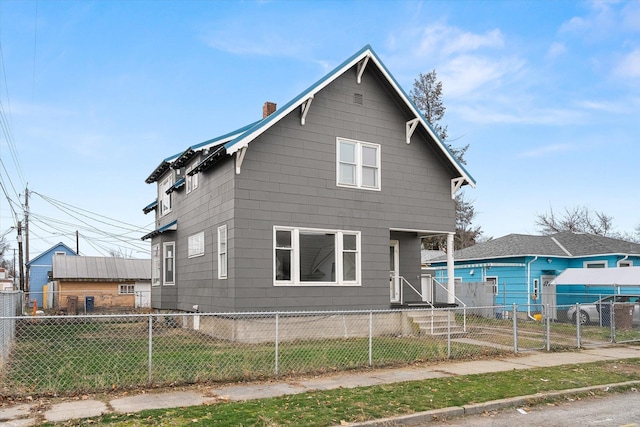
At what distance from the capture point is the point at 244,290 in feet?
54.5

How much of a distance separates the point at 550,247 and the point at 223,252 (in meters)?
20.8

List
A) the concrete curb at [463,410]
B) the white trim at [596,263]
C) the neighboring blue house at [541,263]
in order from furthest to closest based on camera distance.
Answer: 1. the white trim at [596,263]
2. the neighboring blue house at [541,263]
3. the concrete curb at [463,410]

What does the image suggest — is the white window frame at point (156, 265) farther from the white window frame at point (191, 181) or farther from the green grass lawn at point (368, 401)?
the green grass lawn at point (368, 401)

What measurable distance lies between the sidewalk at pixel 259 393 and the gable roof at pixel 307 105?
25.8 ft

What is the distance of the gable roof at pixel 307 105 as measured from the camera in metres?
16.5

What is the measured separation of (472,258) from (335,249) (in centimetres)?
1592

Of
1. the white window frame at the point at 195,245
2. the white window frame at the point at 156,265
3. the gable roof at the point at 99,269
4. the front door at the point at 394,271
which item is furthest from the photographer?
the gable roof at the point at 99,269

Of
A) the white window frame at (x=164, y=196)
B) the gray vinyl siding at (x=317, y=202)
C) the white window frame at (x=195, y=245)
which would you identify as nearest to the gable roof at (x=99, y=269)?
the white window frame at (x=164, y=196)

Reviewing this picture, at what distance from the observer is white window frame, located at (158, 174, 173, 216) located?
25375mm

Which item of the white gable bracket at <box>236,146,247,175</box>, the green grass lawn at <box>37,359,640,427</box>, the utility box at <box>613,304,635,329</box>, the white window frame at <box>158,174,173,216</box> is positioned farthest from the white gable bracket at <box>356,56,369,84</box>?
the utility box at <box>613,304,635,329</box>

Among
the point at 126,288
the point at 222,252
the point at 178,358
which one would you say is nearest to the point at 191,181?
the point at 222,252

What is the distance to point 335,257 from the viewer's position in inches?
723

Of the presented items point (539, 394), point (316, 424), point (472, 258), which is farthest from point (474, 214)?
point (316, 424)

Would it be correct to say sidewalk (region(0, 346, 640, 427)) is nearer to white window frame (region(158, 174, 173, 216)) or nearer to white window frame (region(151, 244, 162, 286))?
white window frame (region(151, 244, 162, 286))
